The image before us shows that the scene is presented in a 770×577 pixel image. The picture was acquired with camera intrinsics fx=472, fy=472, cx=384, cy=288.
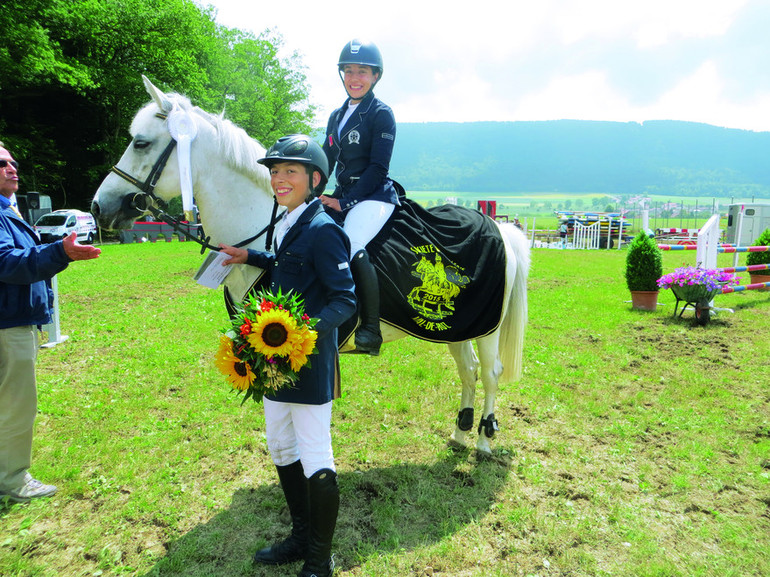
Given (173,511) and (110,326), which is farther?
(110,326)

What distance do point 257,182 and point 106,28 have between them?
3036cm

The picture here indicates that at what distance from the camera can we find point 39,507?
3445 mm

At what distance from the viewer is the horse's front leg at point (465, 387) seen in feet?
14.8

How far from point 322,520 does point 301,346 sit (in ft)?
3.57

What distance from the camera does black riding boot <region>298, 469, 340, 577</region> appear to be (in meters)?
2.52

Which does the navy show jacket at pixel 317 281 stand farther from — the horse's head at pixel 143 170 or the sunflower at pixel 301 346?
the horse's head at pixel 143 170

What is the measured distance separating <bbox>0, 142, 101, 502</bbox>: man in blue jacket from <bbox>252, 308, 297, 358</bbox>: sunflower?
1687 mm

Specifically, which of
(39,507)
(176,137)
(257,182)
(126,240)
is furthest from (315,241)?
(126,240)

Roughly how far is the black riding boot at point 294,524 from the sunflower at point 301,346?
100 cm

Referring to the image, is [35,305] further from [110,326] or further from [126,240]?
[126,240]

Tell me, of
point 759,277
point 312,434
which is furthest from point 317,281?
point 759,277

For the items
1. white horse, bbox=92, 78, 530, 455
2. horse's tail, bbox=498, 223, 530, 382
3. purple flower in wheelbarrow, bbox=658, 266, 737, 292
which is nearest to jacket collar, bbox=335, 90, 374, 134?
white horse, bbox=92, 78, 530, 455

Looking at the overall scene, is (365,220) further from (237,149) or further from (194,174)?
(194,174)

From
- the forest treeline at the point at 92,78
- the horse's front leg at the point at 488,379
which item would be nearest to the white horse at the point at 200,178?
the horse's front leg at the point at 488,379
